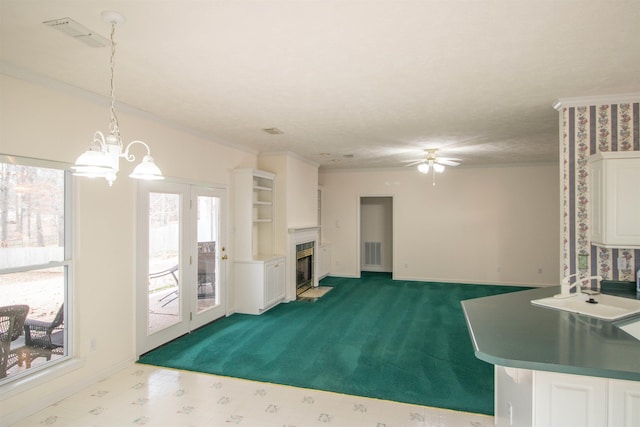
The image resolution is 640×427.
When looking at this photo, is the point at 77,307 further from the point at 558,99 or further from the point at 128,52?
the point at 558,99

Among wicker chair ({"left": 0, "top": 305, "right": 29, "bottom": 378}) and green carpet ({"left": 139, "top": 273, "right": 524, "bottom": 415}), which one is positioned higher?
wicker chair ({"left": 0, "top": 305, "right": 29, "bottom": 378})

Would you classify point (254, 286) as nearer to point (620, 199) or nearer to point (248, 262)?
point (248, 262)

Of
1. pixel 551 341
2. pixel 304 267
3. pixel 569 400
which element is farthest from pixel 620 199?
pixel 304 267

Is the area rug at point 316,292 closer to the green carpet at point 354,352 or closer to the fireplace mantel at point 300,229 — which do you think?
the green carpet at point 354,352

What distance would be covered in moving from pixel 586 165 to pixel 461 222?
466 cm

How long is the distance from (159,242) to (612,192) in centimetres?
445

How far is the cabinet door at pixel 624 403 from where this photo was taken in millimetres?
1713

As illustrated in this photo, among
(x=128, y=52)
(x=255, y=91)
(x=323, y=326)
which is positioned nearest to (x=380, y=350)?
(x=323, y=326)

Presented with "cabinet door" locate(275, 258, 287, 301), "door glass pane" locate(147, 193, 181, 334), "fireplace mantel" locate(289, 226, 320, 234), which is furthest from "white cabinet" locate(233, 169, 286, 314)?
"door glass pane" locate(147, 193, 181, 334)

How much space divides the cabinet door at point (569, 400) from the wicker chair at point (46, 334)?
11.7 ft

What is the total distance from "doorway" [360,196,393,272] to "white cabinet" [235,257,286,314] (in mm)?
4361

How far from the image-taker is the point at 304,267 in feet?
23.6

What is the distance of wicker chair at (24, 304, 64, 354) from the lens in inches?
115

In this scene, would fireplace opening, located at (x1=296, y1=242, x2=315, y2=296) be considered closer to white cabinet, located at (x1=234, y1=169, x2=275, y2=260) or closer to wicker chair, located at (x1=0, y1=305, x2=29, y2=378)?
white cabinet, located at (x1=234, y1=169, x2=275, y2=260)
